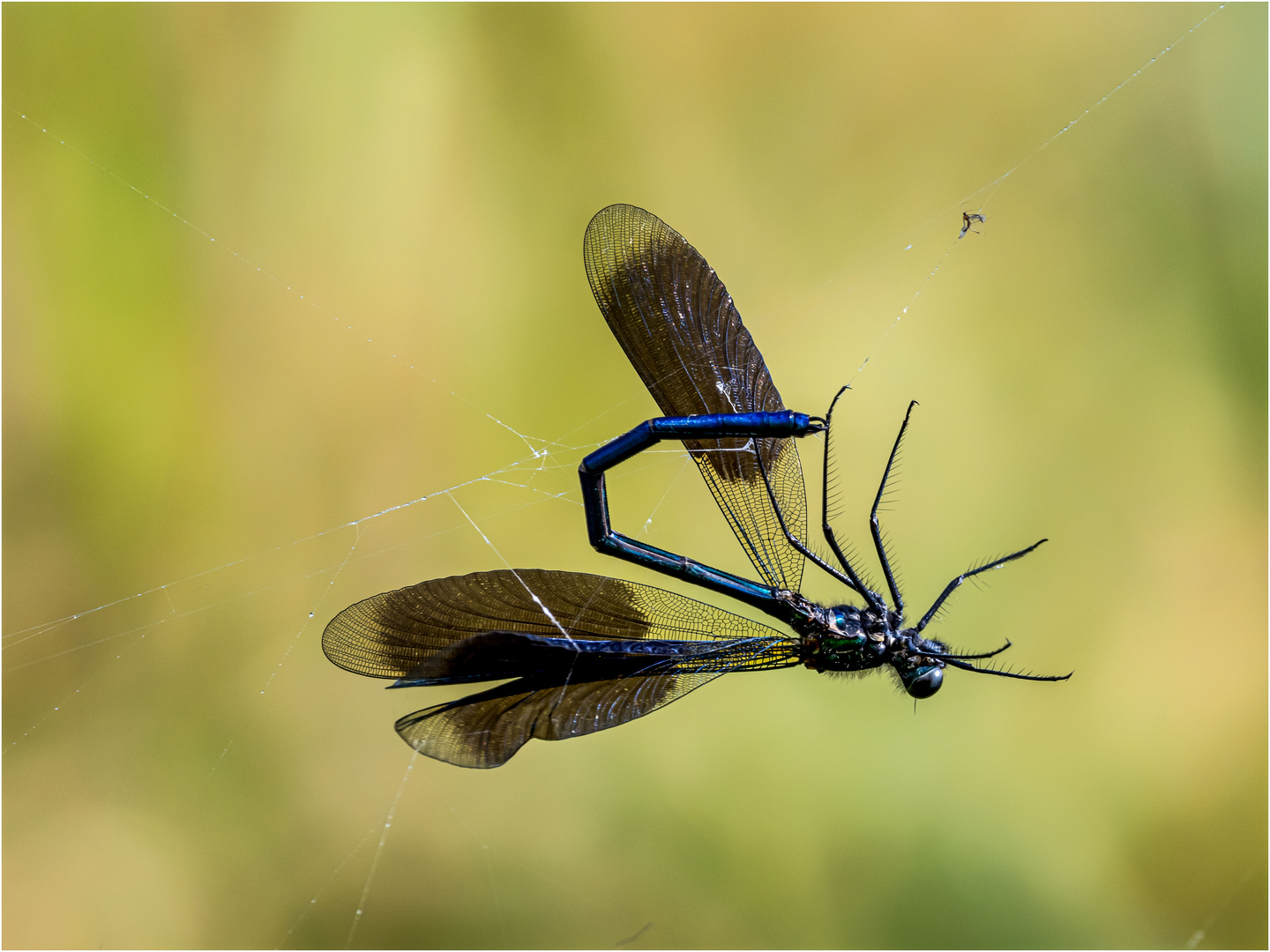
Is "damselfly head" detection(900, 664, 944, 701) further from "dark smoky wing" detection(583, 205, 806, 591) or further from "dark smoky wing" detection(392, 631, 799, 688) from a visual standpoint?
"dark smoky wing" detection(583, 205, 806, 591)

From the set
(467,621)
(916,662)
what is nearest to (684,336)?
(467,621)

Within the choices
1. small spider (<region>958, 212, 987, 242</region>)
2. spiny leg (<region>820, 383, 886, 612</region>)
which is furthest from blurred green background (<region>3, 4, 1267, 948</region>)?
spiny leg (<region>820, 383, 886, 612</region>)

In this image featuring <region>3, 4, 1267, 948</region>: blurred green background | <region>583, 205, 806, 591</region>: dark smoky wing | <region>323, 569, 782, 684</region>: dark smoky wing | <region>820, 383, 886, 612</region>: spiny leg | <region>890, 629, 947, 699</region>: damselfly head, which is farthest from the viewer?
<region>3, 4, 1267, 948</region>: blurred green background

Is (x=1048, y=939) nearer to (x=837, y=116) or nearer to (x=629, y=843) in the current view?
(x=629, y=843)

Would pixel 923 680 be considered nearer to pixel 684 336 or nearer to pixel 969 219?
pixel 684 336

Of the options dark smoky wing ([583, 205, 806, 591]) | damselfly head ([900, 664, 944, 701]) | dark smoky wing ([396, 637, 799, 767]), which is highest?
dark smoky wing ([583, 205, 806, 591])

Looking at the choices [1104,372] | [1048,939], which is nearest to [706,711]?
[1048,939]

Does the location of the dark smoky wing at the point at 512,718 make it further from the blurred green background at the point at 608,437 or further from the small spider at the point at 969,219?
the small spider at the point at 969,219
